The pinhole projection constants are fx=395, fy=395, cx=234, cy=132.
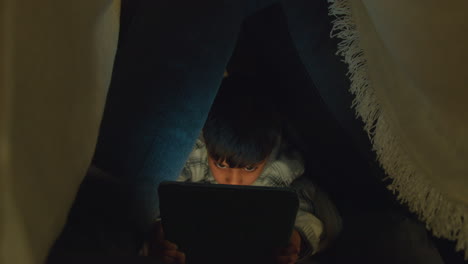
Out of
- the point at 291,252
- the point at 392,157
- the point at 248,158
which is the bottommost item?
the point at 291,252

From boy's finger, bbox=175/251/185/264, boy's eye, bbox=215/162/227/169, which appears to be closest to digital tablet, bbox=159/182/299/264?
boy's finger, bbox=175/251/185/264

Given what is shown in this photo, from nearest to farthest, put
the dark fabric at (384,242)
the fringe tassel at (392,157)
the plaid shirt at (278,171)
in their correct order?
the fringe tassel at (392,157)
the dark fabric at (384,242)
the plaid shirt at (278,171)

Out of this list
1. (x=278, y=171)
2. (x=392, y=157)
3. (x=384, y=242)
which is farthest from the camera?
(x=278, y=171)

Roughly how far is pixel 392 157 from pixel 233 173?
0.28 metres

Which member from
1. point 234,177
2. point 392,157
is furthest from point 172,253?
point 392,157

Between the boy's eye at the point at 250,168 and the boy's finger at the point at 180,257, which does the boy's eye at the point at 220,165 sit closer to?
the boy's eye at the point at 250,168

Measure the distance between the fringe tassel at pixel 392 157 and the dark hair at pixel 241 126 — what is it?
159 mm

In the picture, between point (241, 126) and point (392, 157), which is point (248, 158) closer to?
point (241, 126)

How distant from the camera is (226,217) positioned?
52 cm

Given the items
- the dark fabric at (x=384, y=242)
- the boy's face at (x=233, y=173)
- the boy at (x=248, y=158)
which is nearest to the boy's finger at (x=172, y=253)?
the boy at (x=248, y=158)

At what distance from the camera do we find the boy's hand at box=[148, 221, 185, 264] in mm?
630

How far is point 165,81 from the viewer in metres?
0.64

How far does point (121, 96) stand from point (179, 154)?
0.13 meters

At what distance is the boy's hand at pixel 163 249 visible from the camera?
0.63 metres
